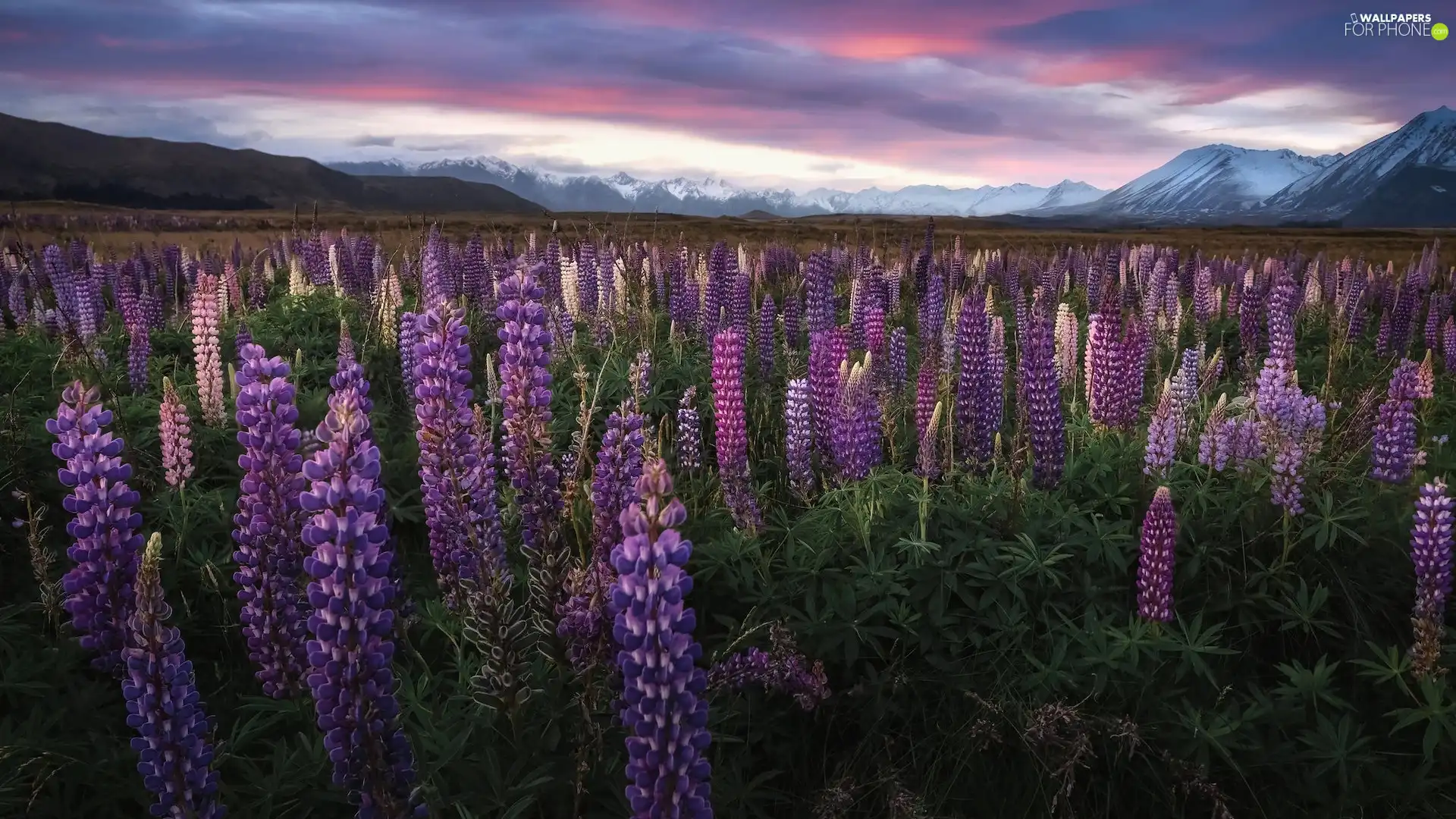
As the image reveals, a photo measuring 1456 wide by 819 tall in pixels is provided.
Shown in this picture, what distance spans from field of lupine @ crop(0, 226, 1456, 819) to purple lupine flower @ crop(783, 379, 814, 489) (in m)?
0.03

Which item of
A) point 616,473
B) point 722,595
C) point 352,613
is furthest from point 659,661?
point 722,595

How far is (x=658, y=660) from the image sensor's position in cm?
201

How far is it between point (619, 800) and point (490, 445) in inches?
57.2

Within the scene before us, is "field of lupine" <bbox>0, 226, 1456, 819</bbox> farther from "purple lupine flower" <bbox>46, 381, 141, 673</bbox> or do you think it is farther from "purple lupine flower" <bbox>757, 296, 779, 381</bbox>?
"purple lupine flower" <bbox>757, 296, 779, 381</bbox>

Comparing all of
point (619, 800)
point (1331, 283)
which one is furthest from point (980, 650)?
point (1331, 283)

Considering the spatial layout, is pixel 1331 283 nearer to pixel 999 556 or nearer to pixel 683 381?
pixel 683 381

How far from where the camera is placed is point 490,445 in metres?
3.39

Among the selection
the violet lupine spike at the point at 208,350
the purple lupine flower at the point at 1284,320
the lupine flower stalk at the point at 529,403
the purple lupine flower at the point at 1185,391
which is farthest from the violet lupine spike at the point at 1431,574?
the violet lupine spike at the point at 208,350

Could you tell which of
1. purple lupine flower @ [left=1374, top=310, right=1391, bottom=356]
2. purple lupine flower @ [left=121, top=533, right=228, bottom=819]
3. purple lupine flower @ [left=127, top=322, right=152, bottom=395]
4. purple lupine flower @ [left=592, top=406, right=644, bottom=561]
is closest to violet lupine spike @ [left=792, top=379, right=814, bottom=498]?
purple lupine flower @ [left=592, top=406, right=644, bottom=561]

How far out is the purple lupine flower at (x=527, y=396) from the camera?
3260mm

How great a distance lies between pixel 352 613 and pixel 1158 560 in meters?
3.53

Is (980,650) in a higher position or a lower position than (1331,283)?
lower

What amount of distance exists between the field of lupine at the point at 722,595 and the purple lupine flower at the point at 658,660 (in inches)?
0.5

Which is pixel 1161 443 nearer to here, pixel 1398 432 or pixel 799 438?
pixel 1398 432
